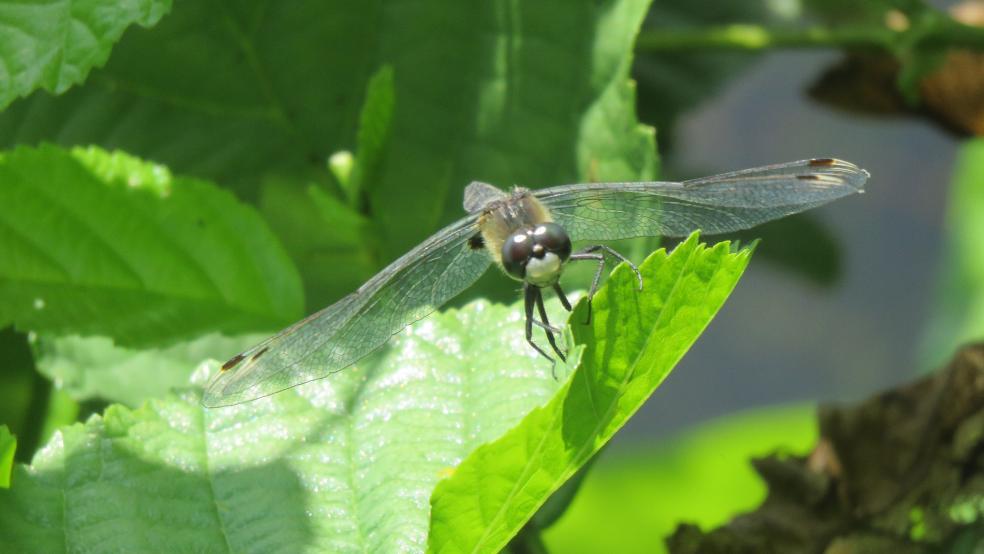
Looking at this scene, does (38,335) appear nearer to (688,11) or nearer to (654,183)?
(654,183)

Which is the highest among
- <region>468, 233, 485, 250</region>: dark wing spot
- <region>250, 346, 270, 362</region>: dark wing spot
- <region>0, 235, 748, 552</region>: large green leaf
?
<region>468, 233, 485, 250</region>: dark wing spot

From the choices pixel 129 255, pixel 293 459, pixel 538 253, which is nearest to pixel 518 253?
pixel 538 253

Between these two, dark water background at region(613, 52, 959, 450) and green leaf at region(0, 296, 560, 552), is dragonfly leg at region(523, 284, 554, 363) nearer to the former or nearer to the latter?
green leaf at region(0, 296, 560, 552)

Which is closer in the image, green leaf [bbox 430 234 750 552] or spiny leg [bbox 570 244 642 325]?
green leaf [bbox 430 234 750 552]

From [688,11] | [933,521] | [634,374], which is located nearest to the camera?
[634,374]

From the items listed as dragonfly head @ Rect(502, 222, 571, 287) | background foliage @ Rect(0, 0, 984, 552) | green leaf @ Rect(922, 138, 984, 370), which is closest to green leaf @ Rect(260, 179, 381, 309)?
background foliage @ Rect(0, 0, 984, 552)

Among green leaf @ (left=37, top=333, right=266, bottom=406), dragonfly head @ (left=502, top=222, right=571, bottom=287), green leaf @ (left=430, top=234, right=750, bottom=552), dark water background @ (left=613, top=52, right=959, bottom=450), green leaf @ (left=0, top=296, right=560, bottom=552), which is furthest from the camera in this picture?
dark water background @ (left=613, top=52, right=959, bottom=450)

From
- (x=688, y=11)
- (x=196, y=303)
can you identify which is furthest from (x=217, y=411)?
(x=688, y=11)

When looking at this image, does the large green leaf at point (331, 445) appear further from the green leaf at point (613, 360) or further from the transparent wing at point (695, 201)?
the transparent wing at point (695, 201)
